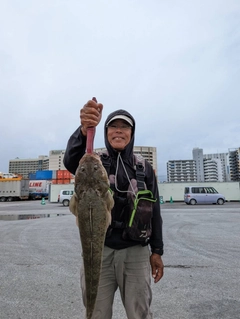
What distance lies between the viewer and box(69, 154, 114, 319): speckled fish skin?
1739 mm

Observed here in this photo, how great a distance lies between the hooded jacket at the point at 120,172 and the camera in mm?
2232

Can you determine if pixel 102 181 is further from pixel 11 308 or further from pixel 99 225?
pixel 11 308

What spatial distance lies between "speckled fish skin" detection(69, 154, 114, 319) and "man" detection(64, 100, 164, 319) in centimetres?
39

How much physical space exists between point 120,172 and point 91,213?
74cm

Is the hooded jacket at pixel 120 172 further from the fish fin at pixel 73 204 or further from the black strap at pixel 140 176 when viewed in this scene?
the fish fin at pixel 73 204

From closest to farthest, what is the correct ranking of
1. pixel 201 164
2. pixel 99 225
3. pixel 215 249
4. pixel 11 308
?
pixel 99 225, pixel 11 308, pixel 215 249, pixel 201 164

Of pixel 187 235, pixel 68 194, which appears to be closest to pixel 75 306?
pixel 187 235

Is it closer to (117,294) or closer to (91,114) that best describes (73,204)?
(91,114)

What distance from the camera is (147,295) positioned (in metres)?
2.19

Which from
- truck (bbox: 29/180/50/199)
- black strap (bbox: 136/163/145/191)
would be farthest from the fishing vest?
truck (bbox: 29/180/50/199)

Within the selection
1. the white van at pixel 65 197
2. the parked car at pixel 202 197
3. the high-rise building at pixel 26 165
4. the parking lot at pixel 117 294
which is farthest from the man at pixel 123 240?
the high-rise building at pixel 26 165

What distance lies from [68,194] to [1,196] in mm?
24254

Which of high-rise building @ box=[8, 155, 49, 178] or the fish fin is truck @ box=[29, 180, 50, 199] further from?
high-rise building @ box=[8, 155, 49, 178]

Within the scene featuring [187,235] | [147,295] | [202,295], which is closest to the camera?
[147,295]
